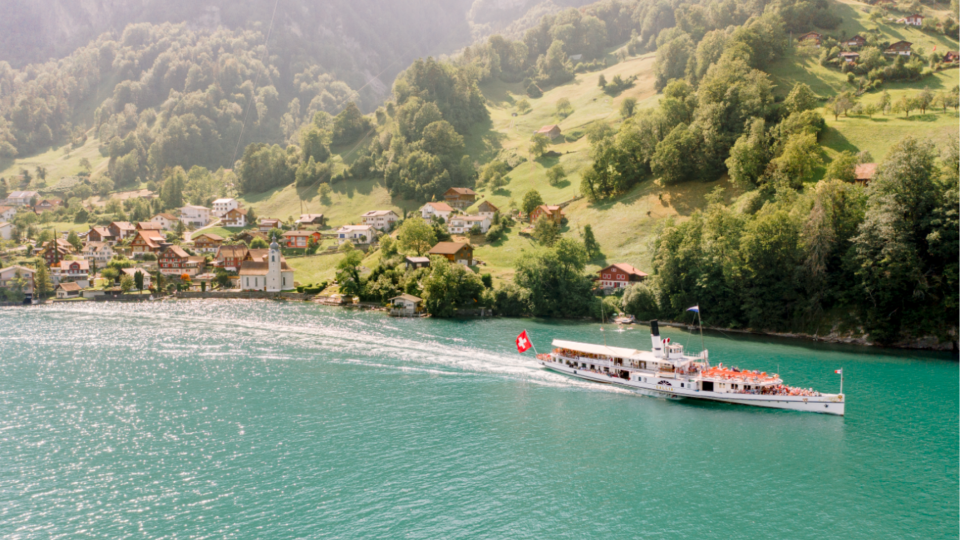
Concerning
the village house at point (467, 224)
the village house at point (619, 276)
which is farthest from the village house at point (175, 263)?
the village house at point (619, 276)

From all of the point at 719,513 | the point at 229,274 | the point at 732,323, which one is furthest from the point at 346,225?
the point at 719,513

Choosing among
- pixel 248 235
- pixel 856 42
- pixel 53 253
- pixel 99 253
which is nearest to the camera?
pixel 53 253

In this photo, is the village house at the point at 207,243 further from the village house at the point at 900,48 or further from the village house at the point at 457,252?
the village house at the point at 900,48

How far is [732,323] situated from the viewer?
90.8m

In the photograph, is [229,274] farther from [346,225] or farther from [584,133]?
[584,133]

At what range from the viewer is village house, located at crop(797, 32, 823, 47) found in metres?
156

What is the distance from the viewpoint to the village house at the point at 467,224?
143m

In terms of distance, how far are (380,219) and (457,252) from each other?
46.6 m

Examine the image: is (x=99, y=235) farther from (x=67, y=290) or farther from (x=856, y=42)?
(x=856, y=42)

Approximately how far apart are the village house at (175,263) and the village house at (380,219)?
44477 mm

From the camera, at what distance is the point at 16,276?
125375 mm

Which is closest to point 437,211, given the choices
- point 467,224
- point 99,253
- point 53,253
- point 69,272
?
point 467,224

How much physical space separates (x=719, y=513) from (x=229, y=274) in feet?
400

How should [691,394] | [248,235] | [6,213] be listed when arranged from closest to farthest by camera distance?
[691,394]
[248,235]
[6,213]
